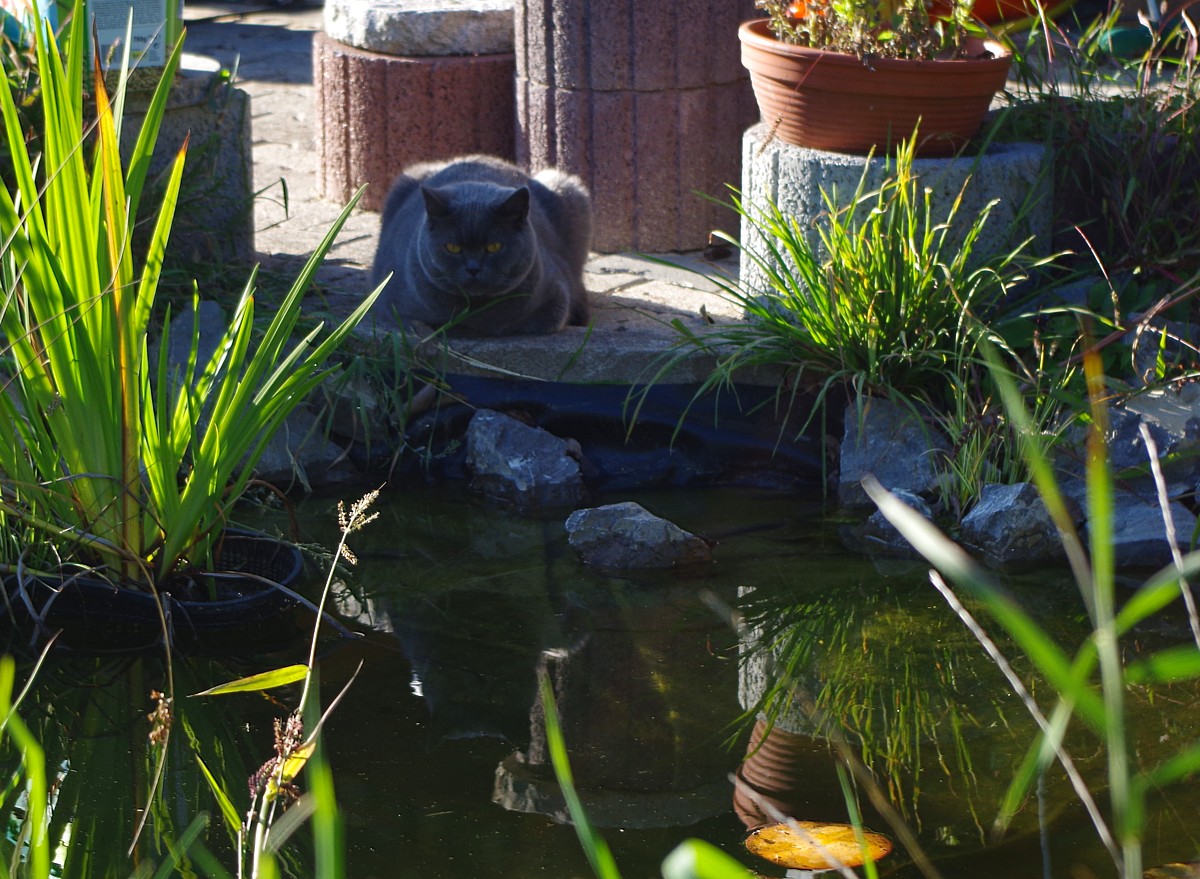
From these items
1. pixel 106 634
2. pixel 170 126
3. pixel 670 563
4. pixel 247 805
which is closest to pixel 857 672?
pixel 670 563

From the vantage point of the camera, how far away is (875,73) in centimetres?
332

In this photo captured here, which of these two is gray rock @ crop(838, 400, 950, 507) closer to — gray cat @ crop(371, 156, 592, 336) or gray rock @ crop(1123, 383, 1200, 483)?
gray rock @ crop(1123, 383, 1200, 483)

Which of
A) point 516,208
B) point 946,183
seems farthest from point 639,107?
point 946,183

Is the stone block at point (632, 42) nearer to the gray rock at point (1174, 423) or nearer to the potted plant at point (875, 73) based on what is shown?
the potted plant at point (875, 73)

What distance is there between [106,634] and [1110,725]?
2160 millimetres

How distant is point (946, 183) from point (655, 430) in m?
1.00

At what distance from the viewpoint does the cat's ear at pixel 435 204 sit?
11.7ft

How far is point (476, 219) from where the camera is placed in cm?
361

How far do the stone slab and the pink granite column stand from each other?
0.27m

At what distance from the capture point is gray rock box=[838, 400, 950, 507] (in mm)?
3211

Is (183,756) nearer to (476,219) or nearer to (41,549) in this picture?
(41,549)

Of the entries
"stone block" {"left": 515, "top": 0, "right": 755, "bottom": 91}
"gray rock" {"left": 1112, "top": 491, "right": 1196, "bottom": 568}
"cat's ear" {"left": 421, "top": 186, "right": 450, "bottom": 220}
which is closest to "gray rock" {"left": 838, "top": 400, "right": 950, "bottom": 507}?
"gray rock" {"left": 1112, "top": 491, "right": 1196, "bottom": 568}

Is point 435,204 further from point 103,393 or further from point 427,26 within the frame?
point 103,393

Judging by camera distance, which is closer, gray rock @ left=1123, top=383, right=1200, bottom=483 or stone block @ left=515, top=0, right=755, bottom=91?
gray rock @ left=1123, top=383, right=1200, bottom=483
